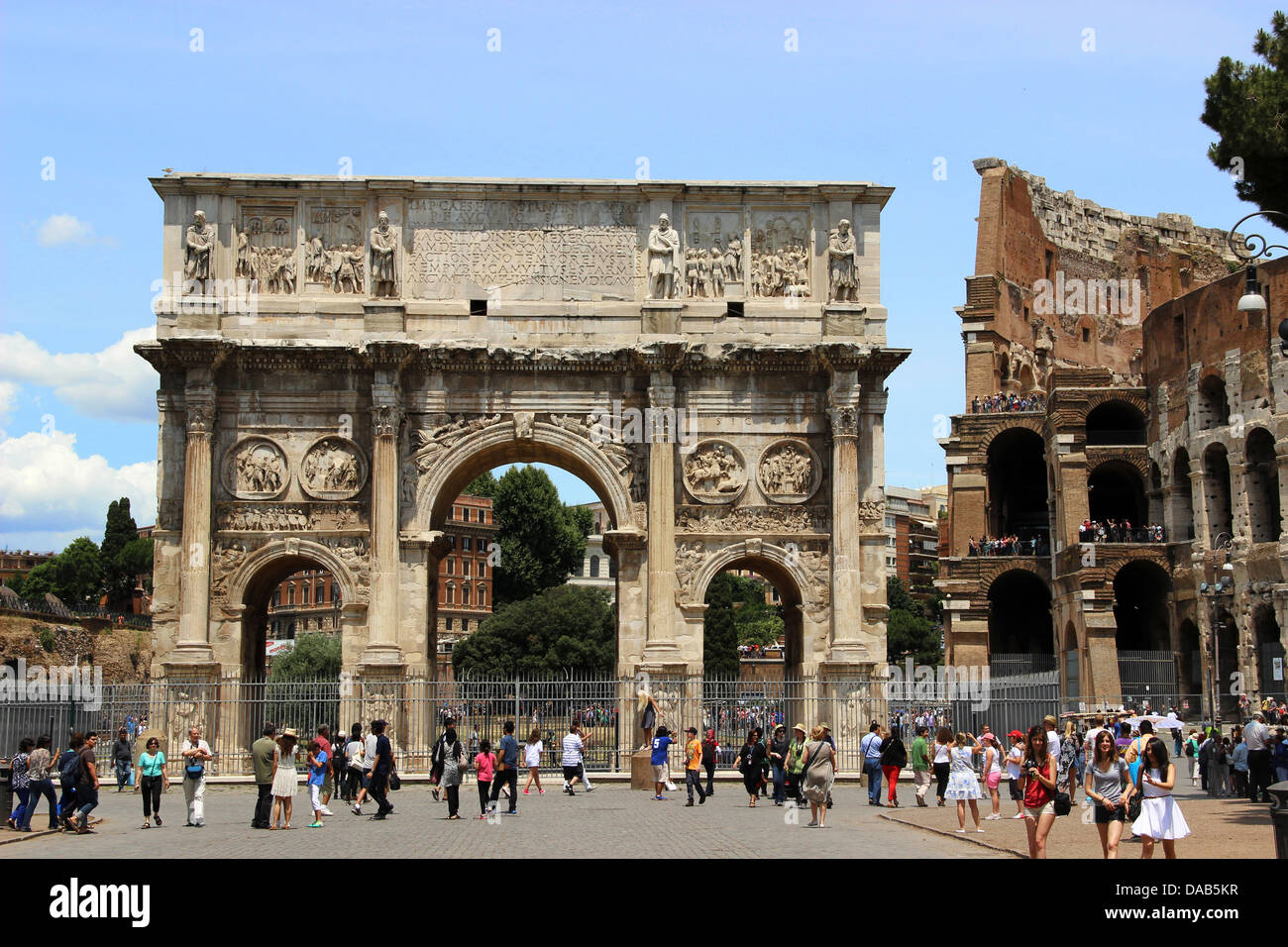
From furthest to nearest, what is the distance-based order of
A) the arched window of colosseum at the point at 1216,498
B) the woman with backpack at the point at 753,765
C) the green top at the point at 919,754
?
1. the arched window of colosseum at the point at 1216,498
2. the green top at the point at 919,754
3. the woman with backpack at the point at 753,765

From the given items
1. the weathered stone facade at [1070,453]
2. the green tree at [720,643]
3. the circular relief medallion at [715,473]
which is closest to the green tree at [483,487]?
the green tree at [720,643]

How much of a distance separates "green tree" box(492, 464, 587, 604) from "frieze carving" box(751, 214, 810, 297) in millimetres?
47035

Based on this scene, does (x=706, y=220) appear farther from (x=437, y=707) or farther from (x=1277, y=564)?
(x=1277, y=564)

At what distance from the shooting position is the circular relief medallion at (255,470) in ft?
96.1

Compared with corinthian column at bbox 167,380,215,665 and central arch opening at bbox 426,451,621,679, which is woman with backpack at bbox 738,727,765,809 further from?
central arch opening at bbox 426,451,621,679

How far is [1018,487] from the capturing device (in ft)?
173

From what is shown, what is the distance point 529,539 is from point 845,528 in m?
48.9

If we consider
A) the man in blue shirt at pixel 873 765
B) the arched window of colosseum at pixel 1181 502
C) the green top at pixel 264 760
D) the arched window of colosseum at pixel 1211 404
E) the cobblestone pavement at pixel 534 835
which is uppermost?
the arched window of colosseum at pixel 1211 404

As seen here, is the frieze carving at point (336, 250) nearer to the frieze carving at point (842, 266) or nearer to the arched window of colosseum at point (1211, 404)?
the frieze carving at point (842, 266)

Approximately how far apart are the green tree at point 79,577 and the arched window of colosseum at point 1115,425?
60.6m

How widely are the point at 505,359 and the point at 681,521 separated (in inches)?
177

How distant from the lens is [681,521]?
29.4 meters

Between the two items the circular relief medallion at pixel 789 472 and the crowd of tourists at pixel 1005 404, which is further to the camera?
the crowd of tourists at pixel 1005 404
